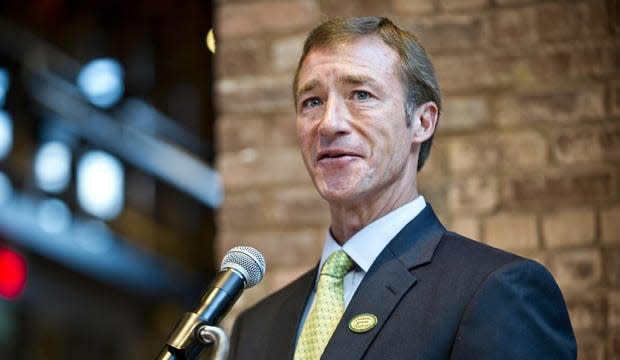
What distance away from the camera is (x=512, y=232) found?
2686 millimetres

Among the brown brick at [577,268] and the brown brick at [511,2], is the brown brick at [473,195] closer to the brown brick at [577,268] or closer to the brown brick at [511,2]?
the brown brick at [577,268]

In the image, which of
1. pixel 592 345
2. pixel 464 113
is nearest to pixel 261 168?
pixel 464 113

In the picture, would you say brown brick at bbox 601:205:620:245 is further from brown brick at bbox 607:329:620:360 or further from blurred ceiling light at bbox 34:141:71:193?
blurred ceiling light at bbox 34:141:71:193

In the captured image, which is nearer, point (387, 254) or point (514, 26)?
point (387, 254)

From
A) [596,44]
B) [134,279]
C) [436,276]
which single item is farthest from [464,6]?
[134,279]

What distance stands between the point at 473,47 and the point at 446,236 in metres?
1.00

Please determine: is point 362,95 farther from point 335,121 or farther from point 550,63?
point 550,63

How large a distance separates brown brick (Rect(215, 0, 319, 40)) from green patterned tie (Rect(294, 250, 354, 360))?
1.16m

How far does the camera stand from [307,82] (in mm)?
1945

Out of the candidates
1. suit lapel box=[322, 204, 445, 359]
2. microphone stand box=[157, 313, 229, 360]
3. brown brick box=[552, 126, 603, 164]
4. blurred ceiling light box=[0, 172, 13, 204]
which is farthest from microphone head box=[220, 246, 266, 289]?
blurred ceiling light box=[0, 172, 13, 204]

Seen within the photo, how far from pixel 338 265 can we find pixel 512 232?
0.91 metres

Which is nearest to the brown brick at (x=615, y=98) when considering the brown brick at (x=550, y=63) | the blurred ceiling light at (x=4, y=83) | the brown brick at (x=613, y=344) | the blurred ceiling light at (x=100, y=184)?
the brown brick at (x=550, y=63)

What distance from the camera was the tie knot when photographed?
6.27ft

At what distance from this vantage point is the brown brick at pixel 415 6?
2828mm
